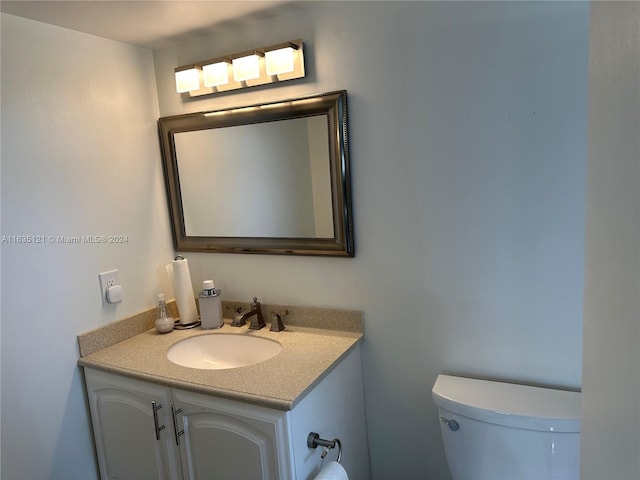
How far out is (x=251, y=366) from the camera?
145 cm

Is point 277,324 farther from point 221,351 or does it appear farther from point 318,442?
point 318,442

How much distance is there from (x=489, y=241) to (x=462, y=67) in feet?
1.89

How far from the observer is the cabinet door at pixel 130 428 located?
1.46 m

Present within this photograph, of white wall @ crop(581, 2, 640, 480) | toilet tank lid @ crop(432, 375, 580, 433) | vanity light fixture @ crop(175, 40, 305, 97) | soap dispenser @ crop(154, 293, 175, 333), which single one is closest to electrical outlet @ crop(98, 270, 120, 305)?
soap dispenser @ crop(154, 293, 175, 333)

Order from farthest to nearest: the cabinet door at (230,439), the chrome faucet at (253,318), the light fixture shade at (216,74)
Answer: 1. the chrome faucet at (253,318)
2. the light fixture shade at (216,74)
3. the cabinet door at (230,439)

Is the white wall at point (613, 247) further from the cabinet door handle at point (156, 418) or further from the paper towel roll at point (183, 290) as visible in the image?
the paper towel roll at point (183, 290)

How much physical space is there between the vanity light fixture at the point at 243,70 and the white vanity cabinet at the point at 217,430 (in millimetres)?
1102

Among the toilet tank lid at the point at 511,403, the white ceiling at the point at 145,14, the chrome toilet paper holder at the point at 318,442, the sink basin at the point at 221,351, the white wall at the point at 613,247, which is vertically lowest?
the chrome toilet paper holder at the point at 318,442

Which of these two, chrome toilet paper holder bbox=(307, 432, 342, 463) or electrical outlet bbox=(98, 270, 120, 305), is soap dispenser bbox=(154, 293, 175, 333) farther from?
chrome toilet paper holder bbox=(307, 432, 342, 463)

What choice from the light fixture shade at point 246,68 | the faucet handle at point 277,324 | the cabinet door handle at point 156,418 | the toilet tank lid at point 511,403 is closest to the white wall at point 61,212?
the cabinet door handle at point 156,418

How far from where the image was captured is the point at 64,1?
135cm

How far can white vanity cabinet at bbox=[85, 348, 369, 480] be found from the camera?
4.15 feet

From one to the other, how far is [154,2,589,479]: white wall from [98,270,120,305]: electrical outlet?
75cm

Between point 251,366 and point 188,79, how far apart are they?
118cm
